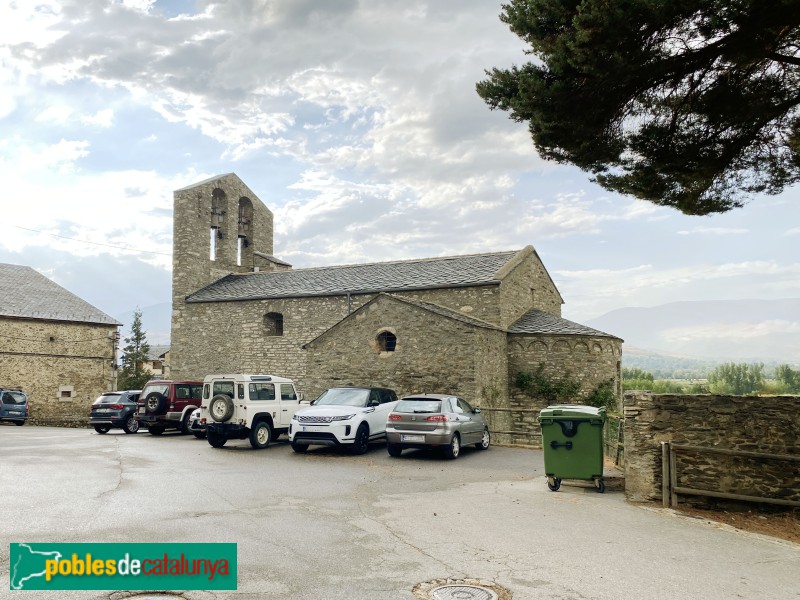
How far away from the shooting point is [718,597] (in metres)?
4.99

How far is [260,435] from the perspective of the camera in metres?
15.3

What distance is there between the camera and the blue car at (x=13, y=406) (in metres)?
25.2

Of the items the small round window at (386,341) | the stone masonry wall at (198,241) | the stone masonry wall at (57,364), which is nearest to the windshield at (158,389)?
the small round window at (386,341)

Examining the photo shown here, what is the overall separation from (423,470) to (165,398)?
34.4 ft

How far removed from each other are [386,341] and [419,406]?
613cm

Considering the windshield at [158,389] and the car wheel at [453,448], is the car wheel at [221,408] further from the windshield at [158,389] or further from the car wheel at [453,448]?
the car wheel at [453,448]

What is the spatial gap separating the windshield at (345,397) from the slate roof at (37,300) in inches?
880

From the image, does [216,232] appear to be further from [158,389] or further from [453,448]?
[453,448]

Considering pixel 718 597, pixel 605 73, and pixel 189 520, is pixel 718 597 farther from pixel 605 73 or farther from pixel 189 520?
pixel 605 73

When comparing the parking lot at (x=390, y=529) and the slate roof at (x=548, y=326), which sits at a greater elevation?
the slate roof at (x=548, y=326)

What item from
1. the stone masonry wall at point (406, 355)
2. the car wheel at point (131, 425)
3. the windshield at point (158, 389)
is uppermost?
the stone masonry wall at point (406, 355)

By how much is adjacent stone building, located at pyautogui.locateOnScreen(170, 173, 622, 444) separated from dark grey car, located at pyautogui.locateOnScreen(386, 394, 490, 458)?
312 centimetres

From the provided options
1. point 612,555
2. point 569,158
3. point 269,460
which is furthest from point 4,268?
point 612,555

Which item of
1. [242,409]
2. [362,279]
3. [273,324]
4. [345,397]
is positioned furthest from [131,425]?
[362,279]
